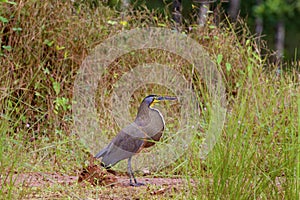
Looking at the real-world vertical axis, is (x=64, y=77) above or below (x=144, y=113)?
below

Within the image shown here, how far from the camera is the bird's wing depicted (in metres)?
4.02

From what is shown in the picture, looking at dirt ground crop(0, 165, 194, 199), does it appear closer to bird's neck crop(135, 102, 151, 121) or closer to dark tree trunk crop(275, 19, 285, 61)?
bird's neck crop(135, 102, 151, 121)

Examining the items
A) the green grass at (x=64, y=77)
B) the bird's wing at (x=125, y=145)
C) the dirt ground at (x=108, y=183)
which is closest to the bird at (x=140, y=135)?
the bird's wing at (x=125, y=145)

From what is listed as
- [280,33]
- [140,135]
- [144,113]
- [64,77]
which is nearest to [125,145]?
[140,135]

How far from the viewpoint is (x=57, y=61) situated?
6398 mm

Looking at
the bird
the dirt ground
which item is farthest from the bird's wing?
the dirt ground

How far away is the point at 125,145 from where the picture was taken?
159 inches

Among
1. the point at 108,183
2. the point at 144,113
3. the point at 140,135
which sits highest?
the point at 144,113

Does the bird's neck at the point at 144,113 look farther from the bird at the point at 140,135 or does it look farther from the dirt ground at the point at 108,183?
the dirt ground at the point at 108,183

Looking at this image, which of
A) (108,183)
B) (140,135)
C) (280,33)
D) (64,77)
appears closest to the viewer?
(140,135)

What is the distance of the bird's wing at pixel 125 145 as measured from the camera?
13.2ft

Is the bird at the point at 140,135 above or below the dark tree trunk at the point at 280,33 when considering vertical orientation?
above

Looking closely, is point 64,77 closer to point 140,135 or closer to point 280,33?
point 140,135

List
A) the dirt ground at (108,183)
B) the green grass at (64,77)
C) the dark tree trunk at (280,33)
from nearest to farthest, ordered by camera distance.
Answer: the dirt ground at (108,183)
the green grass at (64,77)
the dark tree trunk at (280,33)
